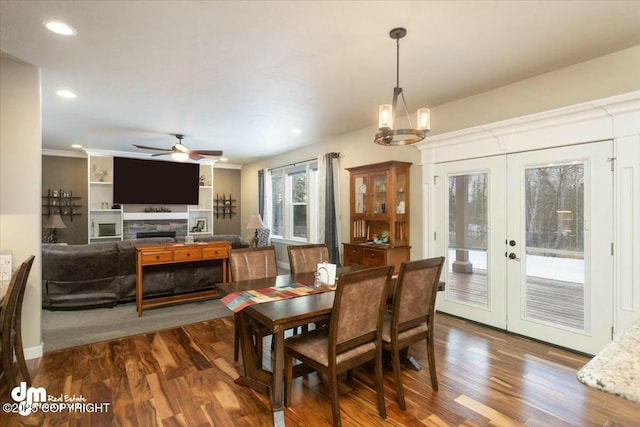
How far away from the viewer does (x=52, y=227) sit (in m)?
6.18

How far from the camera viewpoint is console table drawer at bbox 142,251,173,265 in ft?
13.8

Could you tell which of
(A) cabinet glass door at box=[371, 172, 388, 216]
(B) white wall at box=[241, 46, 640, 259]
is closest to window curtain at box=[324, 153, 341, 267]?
(B) white wall at box=[241, 46, 640, 259]

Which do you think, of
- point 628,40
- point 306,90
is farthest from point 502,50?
point 306,90

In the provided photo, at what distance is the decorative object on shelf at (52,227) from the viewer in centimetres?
623

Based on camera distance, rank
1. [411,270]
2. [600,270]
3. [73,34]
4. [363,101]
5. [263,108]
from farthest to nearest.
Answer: [263,108]
[363,101]
[600,270]
[73,34]
[411,270]

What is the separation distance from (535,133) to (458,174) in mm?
936

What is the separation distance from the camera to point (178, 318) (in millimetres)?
4152

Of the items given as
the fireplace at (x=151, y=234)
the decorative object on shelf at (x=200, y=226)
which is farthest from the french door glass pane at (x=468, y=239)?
the decorative object on shelf at (x=200, y=226)

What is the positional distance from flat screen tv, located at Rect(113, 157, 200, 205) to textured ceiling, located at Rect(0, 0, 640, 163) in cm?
304

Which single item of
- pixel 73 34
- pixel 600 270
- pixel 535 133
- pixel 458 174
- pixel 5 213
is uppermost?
pixel 73 34

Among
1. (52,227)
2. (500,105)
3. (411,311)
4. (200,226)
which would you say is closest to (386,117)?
(411,311)

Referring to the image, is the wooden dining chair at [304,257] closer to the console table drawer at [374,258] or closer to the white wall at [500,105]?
the console table drawer at [374,258]

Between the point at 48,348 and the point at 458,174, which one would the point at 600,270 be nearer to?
the point at 458,174

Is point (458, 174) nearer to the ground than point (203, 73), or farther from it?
nearer to the ground
